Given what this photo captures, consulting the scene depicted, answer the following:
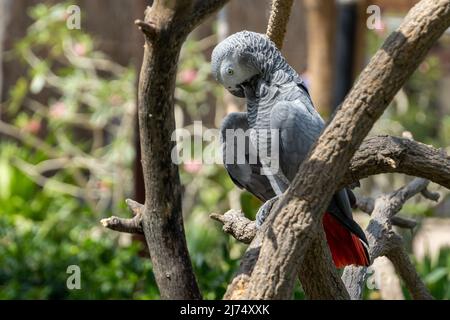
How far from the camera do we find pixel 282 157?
1.58 m

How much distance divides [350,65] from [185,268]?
3489 millimetres

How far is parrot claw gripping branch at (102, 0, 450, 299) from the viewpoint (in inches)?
52.1

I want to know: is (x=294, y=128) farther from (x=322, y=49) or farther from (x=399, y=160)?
(x=322, y=49)

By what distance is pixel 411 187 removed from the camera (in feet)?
7.41

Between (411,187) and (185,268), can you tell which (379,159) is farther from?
(411,187)

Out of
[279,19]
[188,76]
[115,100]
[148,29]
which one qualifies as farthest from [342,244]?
[115,100]

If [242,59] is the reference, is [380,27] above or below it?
above

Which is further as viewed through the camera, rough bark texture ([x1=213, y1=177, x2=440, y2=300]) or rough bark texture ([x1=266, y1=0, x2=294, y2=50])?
rough bark texture ([x1=266, y1=0, x2=294, y2=50])

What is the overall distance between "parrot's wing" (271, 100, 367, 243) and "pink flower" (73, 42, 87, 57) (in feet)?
11.1

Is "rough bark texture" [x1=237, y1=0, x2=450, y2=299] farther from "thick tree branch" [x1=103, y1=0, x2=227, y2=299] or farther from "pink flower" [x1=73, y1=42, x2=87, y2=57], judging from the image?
"pink flower" [x1=73, y1=42, x2=87, y2=57]

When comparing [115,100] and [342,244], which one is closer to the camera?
[342,244]

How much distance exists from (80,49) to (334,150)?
3651 mm

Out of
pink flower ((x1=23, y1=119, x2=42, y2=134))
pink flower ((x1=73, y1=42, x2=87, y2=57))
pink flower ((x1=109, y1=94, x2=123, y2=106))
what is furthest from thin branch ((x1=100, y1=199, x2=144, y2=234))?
pink flower ((x1=23, y1=119, x2=42, y2=134))
